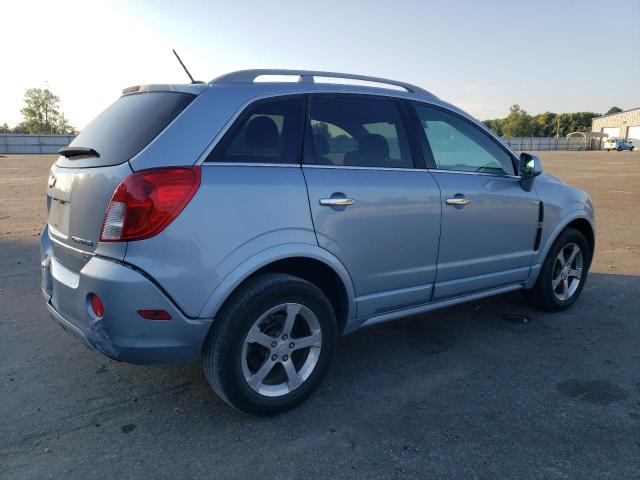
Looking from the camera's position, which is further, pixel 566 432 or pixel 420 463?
pixel 566 432

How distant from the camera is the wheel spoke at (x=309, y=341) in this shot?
120 inches

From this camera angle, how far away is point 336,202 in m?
3.07

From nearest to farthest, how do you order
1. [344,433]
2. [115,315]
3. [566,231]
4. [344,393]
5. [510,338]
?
[115,315]
[344,433]
[344,393]
[510,338]
[566,231]

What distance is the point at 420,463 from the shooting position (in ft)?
8.39

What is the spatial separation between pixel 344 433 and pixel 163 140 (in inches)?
71.1

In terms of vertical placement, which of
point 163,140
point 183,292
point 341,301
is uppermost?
point 163,140

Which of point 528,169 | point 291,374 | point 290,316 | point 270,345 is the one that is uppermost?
point 528,169

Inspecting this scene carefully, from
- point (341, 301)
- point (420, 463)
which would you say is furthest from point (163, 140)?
point (420, 463)

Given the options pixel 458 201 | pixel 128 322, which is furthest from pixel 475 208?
pixel 128 322

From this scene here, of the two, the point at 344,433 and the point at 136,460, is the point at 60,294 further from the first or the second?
the point at 344,433

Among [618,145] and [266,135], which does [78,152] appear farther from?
[618,145]

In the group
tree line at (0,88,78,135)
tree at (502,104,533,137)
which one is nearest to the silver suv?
tree line at (0,88,78,135)

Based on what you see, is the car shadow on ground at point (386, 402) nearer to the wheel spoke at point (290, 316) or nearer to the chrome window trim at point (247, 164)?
the wheel spoke at point (290, 316)

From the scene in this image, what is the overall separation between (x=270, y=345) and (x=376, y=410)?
741mm
